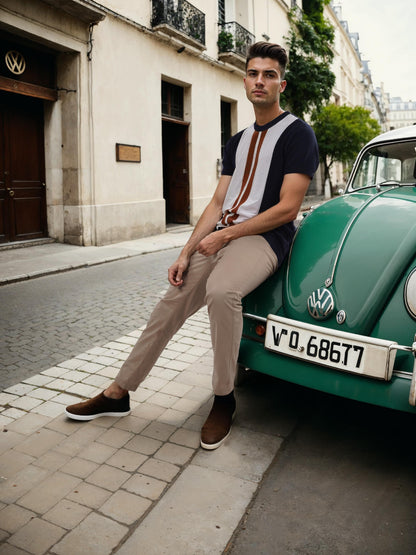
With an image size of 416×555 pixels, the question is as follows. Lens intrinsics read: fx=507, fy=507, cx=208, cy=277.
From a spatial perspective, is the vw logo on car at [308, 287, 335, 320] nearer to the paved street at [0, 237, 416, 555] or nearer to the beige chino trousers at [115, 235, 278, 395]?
the beige chino trousers at [115, 235, 278, 395]

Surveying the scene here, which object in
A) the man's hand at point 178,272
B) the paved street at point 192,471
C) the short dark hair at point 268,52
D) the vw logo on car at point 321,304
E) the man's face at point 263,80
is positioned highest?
the short dark hair at point 268,52

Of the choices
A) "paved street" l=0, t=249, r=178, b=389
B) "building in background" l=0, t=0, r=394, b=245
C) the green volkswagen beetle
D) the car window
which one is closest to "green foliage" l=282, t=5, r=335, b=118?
"building in background" l=0, t=0, r=394, b=245

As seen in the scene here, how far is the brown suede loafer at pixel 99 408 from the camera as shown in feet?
10.1

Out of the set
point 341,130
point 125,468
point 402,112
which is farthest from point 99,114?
point 402,112

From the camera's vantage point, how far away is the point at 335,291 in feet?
8.85

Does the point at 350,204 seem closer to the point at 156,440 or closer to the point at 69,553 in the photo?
the point at 156,440

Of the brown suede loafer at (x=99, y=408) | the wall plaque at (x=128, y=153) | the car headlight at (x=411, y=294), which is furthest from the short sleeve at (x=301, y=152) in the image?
the wall plaque at (x=128, y=153)

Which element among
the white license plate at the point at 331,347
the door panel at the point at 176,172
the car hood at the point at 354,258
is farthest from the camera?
the door panel at the point at 176,172

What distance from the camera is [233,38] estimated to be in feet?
57.2

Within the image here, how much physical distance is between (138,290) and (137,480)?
4.50 m

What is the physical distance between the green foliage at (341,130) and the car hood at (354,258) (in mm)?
24144

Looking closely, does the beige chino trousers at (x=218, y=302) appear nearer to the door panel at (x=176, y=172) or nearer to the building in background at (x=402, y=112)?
the door panel at (x=176, y=172)

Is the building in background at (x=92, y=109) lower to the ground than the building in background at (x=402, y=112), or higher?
lower

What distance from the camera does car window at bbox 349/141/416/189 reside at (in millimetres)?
4141
